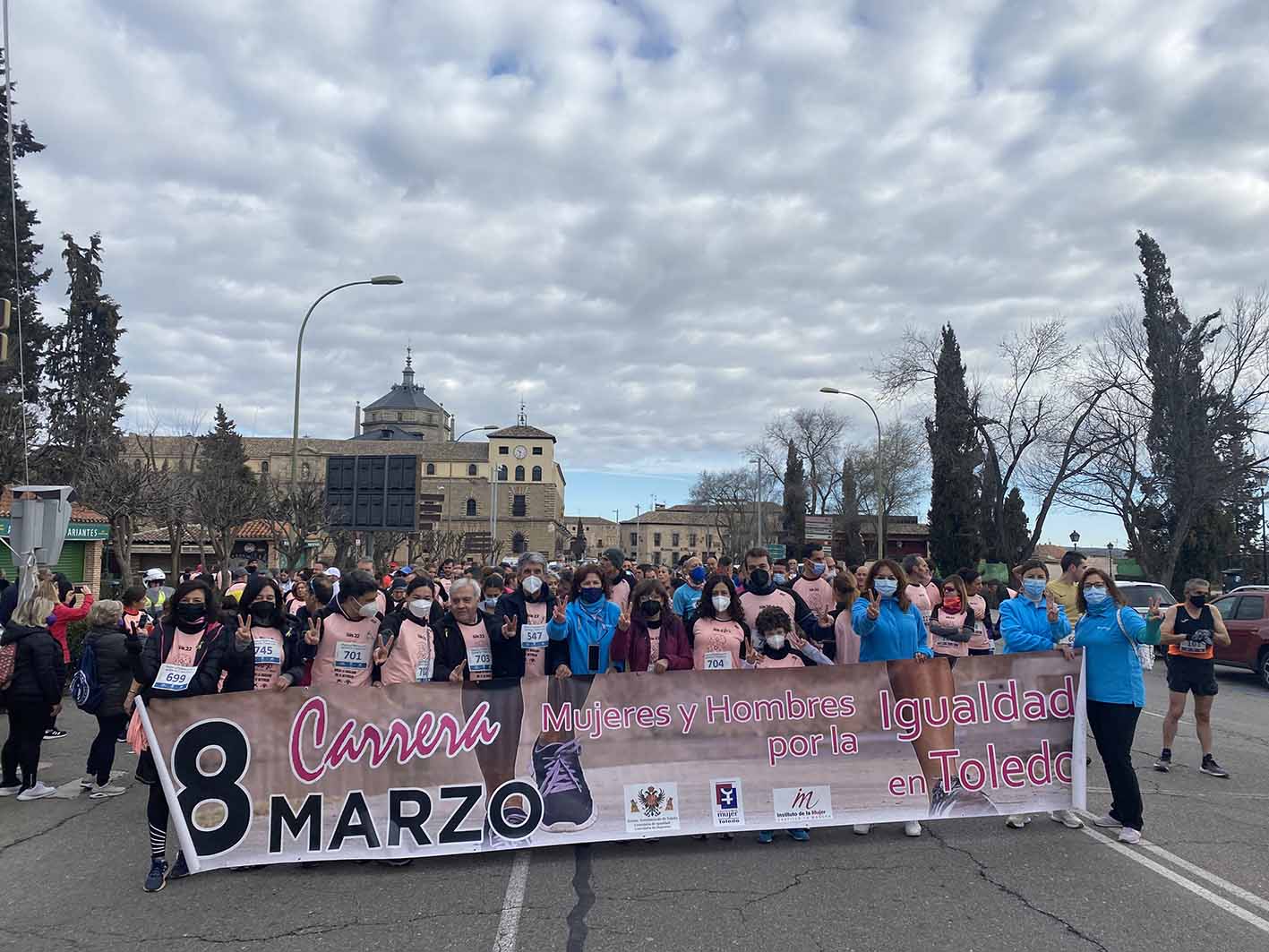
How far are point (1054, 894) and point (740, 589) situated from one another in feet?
11.6

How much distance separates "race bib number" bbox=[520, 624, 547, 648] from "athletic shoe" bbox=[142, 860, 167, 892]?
2.67 meters

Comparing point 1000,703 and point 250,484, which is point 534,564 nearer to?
point 1000,703

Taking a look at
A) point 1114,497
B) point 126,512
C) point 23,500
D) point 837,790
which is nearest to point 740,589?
point 837,790

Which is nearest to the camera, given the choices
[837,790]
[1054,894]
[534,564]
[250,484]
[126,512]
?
[1054,894]

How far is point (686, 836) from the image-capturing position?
5.80 meters

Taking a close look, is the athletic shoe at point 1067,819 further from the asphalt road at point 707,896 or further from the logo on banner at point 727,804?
the logo on banner at point 727,804

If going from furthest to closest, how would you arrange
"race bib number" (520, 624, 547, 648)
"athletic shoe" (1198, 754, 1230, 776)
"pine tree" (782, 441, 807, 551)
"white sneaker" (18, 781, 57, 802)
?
→ "pine tree" (782, 441, 807, 551), "athletic shoe" (1198, 754, 1230, 776), "white sneaker" (18, 781, 57, 802), "race bib number" (520, 624, 547, 648)

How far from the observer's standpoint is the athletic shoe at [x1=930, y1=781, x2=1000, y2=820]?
580 centimetres

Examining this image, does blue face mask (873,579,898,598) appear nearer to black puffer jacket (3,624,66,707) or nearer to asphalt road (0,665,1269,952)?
asphalt road (0,665,1269,952)

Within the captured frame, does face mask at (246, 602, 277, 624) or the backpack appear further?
the backpack

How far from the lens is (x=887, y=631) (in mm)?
6344

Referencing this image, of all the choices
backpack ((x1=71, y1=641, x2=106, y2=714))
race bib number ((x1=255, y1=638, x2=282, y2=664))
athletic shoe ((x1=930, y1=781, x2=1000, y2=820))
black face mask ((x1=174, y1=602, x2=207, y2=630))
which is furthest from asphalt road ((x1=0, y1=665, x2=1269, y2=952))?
black face mask ((x1=174, y1=602, x2=207, y2=630))

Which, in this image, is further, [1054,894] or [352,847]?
[352,847]

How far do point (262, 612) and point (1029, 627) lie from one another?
18.3ft
